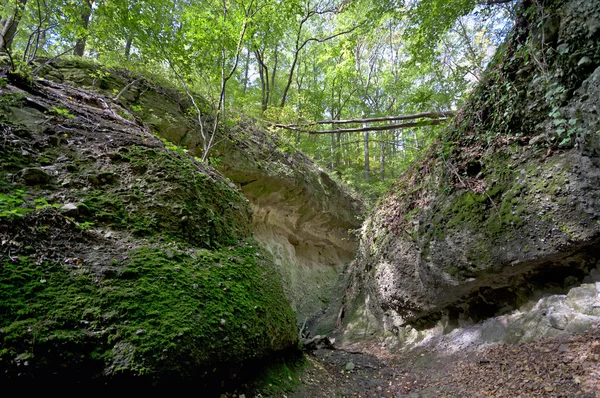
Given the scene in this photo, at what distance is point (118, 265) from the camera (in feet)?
6.84

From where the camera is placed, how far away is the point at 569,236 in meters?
2.99

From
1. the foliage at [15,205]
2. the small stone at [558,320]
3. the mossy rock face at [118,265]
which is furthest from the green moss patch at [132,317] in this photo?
the small stone at [558,320]

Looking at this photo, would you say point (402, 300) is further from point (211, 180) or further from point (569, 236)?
point (211, 180)

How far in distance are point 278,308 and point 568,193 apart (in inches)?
139

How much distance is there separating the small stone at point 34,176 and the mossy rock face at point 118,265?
24 millimetres

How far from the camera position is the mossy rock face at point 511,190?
305cm

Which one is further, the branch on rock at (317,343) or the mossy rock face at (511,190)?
the branch on rock at (317,343)

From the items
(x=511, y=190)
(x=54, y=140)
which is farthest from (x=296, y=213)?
(x=54, y=140)

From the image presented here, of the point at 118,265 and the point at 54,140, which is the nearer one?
the point at 118,265

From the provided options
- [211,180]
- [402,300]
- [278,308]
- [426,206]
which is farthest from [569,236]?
[211,180]

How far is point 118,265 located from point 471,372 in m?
4.06

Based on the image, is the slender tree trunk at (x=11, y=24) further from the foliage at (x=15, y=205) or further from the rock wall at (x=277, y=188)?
the foliage at (x=15, y=205)

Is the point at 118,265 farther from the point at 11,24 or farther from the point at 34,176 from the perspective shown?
the point at 11,24

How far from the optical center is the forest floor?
8.20ft
